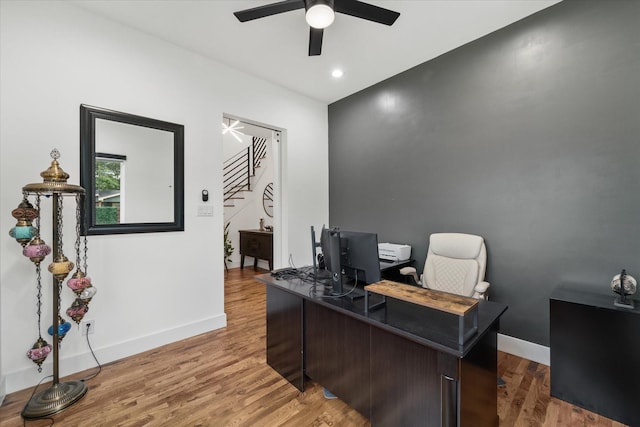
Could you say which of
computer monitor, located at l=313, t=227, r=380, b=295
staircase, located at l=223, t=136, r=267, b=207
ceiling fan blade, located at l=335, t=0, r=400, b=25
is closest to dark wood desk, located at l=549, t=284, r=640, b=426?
computer monitor, located at l=313, t=227, r=380, b=295

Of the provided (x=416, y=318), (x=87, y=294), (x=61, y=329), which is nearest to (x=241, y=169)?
(x=87, y=294)

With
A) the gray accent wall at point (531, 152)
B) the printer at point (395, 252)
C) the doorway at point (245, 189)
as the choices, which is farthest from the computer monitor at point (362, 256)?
the doorway at point (245, 189)

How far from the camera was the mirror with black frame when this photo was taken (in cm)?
222

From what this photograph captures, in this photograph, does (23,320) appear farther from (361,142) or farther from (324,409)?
(361,142)

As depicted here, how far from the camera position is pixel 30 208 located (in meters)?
1.76

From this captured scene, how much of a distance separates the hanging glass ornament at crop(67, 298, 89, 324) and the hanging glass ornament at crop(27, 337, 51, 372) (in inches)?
9.1

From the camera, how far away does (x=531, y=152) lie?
2.33 m

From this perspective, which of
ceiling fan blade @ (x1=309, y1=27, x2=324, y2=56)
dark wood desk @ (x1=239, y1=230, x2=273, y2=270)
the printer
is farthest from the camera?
dark wood desk @ (x1=239, y1=230, x2=273, y2=270)

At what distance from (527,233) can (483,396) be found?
1598 millimetres

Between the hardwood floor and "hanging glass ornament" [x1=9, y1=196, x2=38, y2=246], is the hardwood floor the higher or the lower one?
the lower one

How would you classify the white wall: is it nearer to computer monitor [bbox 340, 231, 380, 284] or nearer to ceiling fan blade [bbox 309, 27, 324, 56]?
ceiling fan blade [bbox 309, 27, 324, 56]

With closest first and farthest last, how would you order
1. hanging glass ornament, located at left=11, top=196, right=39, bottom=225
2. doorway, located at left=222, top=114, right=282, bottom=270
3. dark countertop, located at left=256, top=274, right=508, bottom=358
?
dark countertop, located at left=256, top=274, right=508, bottom=358
hanging glass ornament, located at left=11, top=196, right=39, bottom=225
doorway, located at left=222, top=114, right=282, bottom=270

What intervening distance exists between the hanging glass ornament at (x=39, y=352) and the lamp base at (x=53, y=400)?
0.21m

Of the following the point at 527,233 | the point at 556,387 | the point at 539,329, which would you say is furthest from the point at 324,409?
the point at 527,233
